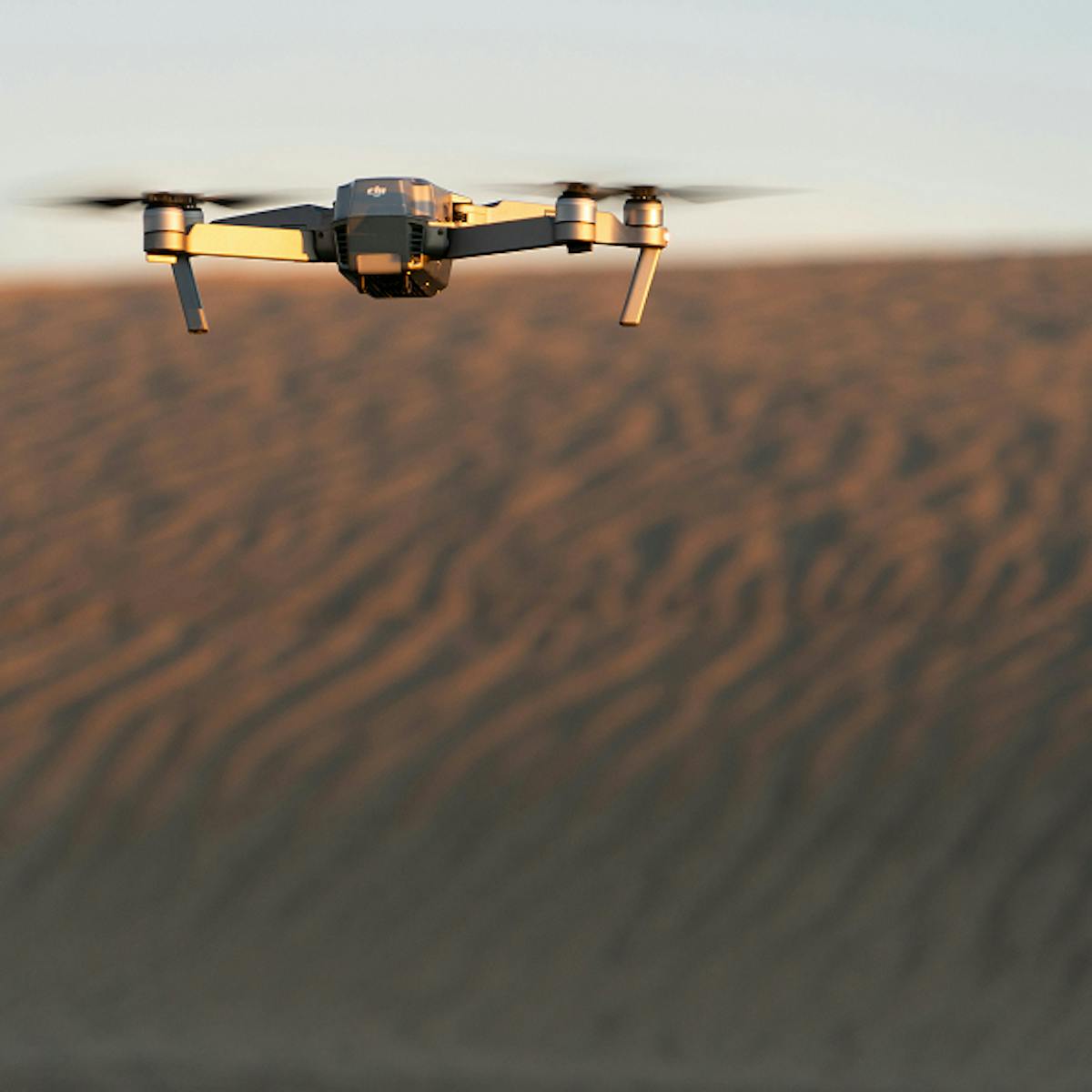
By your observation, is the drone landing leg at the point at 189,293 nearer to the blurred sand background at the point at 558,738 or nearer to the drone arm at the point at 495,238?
the drone arm at the point at 495,238

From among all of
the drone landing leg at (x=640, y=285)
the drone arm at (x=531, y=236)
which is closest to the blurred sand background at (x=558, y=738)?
the drone landing leg at (x=640, y=285)

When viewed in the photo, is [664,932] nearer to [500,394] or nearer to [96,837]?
[96,837]

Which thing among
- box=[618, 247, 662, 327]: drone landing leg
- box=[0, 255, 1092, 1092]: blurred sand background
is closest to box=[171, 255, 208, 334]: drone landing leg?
box=[618, 247, 662, 327]: drone landing leg

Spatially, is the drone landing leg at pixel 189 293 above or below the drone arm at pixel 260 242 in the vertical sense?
below

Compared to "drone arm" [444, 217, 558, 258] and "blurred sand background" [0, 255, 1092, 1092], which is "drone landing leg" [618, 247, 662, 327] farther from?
"blurred sand background" [0, 255, 1092, 1092]

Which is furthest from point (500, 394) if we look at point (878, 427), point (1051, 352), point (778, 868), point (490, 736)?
point (778, 868)

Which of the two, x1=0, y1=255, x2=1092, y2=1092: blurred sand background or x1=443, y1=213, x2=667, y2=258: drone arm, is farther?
x1=0, y1=255, x2=1092, y2=1092: blurred sand background

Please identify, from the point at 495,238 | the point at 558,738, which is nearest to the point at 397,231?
the point at 495,238
